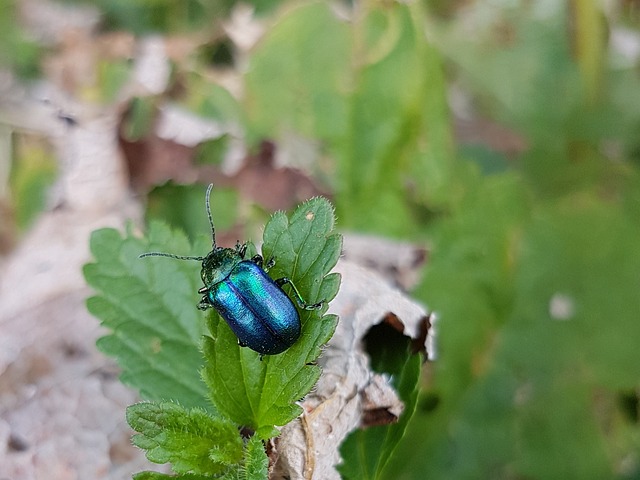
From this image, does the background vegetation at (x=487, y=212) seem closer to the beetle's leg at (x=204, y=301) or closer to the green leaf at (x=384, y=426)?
the green leaf at (x=384, y=426)

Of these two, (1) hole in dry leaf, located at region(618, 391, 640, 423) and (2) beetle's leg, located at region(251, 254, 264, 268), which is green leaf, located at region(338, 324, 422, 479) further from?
(1) hole in dry leaf, located at region(618, 391, 640, 423)

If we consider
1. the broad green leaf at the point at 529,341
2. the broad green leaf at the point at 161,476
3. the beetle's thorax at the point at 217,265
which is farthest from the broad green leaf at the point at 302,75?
the broad green leaf at the point at 161,476

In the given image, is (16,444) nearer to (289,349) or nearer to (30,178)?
(289,349)

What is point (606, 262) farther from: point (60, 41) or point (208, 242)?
point (60, 41)

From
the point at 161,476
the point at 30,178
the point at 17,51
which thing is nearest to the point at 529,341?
the point at 161,476

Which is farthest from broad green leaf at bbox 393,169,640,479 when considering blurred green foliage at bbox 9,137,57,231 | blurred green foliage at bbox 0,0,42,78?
blurred green foliage at bbox 0,0,42,78

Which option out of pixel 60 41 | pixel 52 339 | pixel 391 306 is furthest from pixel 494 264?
pixel 60 41
